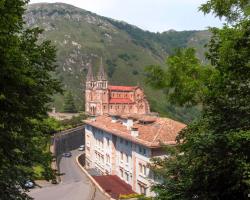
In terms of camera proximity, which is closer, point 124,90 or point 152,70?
point 152,70

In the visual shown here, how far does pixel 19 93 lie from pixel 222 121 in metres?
6.59

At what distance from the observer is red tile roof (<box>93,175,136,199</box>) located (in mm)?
37562

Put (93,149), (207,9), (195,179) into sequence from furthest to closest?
(93,149), (195,179), (207,9)

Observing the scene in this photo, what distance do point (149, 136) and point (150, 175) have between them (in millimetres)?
3675

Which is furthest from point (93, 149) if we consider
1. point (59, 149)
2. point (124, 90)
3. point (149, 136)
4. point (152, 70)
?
point (124, 90)

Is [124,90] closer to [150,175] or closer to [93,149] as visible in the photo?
[93,149]

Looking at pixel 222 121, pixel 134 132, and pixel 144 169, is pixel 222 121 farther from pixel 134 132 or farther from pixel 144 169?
pixel 134 132

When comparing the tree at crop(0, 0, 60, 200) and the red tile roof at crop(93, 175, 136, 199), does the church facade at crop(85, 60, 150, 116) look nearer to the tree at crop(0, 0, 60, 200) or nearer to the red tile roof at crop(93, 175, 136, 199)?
the red tile roof at crop(93, 175, 136, 199)

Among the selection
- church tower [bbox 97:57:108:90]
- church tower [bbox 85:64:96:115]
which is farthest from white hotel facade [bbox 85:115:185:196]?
church tower [bbox 85:64:96:115]

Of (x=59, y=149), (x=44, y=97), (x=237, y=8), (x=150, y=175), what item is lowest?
(x=59, y=149)

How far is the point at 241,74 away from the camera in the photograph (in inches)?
448

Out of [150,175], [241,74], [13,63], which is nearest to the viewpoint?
[13,63]

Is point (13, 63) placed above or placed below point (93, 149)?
above

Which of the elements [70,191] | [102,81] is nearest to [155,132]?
[70,191]
